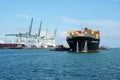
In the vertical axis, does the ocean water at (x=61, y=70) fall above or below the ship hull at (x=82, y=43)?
below

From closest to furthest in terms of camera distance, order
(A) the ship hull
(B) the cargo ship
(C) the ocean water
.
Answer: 1. (C) the ocean water
2. (A) the ship hull
3. (B) the cargo ship

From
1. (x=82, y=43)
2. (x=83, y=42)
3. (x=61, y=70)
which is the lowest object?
(x=61, y=70)

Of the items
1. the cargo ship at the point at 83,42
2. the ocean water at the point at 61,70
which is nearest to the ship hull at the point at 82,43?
the cargo ship at the point at 83,42

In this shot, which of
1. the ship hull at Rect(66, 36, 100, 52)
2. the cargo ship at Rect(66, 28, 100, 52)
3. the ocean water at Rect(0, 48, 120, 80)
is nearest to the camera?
the ocean water at Rect(0, 48, 120, 80)

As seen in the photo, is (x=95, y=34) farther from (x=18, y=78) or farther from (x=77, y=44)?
(x=18, y=78)

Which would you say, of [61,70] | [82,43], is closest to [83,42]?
[82,43]

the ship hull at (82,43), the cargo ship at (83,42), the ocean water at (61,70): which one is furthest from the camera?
the cargo ship at (83,42)

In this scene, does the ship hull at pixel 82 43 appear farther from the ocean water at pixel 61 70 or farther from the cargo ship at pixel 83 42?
the ocean water at pixel 61 70

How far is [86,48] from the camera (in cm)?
13088

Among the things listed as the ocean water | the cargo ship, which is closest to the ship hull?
the cargo ship

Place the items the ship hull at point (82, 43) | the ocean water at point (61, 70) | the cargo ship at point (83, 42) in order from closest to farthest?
1. the ocean water at point (61, 70)
2. the ship hull at point (82, 43)
3. the cargo ship at point (83, 42)

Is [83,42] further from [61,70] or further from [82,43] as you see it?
[61,70]

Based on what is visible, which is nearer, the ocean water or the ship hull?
the ocean water

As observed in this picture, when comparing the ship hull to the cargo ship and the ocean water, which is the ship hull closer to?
the cargo ship
